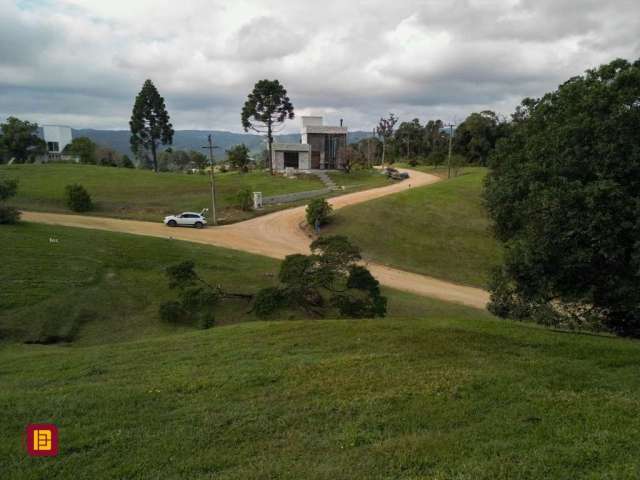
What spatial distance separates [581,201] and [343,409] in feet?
22.5

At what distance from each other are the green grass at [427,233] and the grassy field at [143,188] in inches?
381

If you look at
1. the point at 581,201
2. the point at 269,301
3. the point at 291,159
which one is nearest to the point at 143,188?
the point at 291,159

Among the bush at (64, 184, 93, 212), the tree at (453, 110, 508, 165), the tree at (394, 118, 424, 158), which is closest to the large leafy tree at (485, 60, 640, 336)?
the bush at (64, 184, 93, 212)

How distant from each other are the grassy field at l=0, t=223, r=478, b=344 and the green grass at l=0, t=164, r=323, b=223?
39.9 ft

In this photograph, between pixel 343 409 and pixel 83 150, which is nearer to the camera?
pixel 343 409

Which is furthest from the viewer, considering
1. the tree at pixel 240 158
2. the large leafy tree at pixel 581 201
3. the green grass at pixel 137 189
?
the tree at pixel 240 158

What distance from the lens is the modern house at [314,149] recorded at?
62250mm

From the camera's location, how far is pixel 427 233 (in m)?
33.1

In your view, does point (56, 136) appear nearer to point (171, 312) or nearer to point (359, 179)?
point (359, 179)

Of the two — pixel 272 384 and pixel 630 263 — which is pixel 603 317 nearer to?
pixel 630 263

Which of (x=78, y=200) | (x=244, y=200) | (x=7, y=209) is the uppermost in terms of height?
(x=7, y=209)

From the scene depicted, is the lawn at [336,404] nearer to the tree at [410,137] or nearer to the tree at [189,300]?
the tree at [189,300]

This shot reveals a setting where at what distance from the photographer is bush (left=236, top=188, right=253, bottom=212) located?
129 ft

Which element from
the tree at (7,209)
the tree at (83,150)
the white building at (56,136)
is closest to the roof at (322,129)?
the tree at (83,150)
